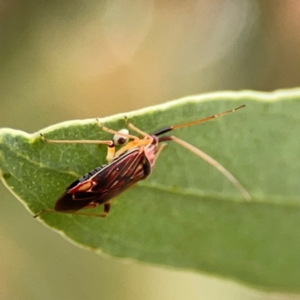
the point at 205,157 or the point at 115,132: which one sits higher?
the point at 115,132

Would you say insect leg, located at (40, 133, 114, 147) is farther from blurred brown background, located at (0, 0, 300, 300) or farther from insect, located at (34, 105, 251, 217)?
blurred brown background, located at (0, 0, 300, 300)

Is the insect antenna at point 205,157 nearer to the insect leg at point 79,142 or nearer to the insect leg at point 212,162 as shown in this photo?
the insect leg at point 212,162

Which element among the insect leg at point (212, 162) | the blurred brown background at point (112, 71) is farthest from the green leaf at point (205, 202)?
the blurred brown background at point (112, 71)

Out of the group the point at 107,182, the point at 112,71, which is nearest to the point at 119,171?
the point at 107,182

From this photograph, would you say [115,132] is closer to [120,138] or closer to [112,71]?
[120,138]

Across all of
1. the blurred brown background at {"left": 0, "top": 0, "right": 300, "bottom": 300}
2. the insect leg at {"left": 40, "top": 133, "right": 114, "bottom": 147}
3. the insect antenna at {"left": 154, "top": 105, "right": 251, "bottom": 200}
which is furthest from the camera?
the blurred brown background at {"left": 0, "top": 0, "right": 300, "bottom": 300}

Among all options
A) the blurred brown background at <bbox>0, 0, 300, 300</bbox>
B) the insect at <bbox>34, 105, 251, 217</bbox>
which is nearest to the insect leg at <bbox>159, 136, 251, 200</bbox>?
the insect at <bbox>34, 105, 251, 217</bbox>

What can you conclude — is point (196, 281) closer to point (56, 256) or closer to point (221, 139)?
point (56, 256)
